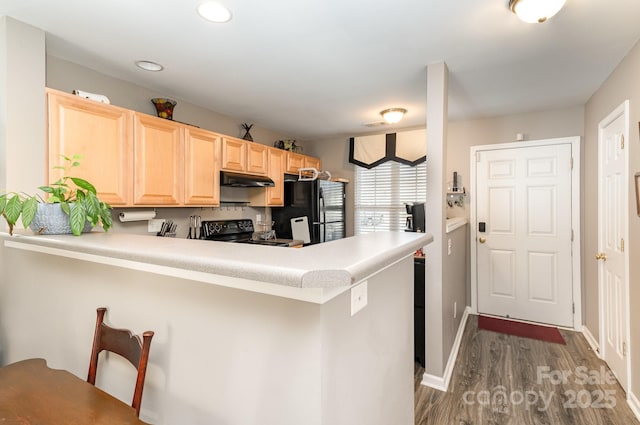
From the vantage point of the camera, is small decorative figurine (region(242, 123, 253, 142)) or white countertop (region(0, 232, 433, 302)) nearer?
white countertop (region(0, 232, 433, 302))

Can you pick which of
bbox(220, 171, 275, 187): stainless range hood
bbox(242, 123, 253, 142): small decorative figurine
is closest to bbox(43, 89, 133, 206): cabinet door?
bbox(220, 171, 275, 187): stainless range hood

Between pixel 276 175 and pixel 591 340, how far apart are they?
3.83m

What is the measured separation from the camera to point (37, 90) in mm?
1982

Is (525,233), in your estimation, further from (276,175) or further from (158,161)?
(158,161)

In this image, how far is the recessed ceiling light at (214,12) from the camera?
1746 mm

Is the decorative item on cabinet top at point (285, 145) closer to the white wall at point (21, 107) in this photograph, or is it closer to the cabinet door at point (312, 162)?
the cabinet door at point (312, 162)

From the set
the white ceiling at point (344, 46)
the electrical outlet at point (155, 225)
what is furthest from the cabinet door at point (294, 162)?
the electrical outlet at point (155, 225)

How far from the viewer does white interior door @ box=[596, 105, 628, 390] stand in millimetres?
2340

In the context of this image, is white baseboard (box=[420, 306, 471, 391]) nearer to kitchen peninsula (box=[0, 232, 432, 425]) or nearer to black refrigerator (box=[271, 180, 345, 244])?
kitchen peninsula (box=[0, 232, 432, 425])

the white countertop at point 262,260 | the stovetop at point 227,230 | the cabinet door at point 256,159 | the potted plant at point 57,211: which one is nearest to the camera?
the white countertop at point 262,260

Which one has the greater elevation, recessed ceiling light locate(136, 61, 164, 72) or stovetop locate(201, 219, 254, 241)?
recessed ceiling light locate(136, 61, 164, 72)

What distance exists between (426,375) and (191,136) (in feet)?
9.52

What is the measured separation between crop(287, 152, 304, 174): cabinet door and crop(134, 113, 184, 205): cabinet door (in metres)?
1.63

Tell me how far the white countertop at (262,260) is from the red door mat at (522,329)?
117 inches
